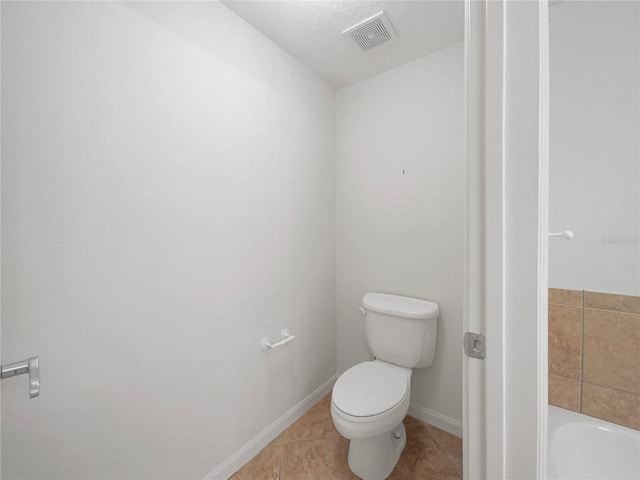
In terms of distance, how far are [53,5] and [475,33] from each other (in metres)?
1.23

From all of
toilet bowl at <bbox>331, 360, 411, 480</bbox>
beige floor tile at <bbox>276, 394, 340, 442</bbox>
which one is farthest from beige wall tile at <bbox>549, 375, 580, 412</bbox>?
beige floor tile at <bbox>276, 394, 340, 442</bbox>

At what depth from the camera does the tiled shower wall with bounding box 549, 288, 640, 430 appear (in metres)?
0.95

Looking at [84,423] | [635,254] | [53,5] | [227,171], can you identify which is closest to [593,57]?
[635,254]

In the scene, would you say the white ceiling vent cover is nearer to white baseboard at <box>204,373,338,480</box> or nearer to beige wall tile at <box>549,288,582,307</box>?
beige wall tile at <box>549,288,582,307</box>

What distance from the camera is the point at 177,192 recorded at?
115 cm

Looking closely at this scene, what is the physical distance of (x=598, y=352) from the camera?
995mm

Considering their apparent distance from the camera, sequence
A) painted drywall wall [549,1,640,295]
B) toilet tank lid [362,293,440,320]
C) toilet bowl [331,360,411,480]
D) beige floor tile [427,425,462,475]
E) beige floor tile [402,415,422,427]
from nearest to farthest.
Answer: painted drywall wall [549,1,640,295], toilet bowl [331,360,411,480], beige floor tile [427,425,462,475], toilet tank lid [362,293,440,320], beige floor tile [402,415,422,427]

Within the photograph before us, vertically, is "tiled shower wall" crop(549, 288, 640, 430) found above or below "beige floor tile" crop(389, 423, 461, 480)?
above

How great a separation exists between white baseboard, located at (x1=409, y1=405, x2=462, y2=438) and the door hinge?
135 cm

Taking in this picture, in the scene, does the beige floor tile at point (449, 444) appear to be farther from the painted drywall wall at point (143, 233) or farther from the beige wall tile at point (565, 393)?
the painted drywall wall at point (143, 233)

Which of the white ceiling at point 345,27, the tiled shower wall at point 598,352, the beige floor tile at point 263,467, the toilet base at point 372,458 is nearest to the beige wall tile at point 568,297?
the tiled shower wall at point 598,352

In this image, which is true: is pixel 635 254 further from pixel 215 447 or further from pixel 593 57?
pixel 215 447

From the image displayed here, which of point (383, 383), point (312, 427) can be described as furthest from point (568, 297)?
point (312, 427)

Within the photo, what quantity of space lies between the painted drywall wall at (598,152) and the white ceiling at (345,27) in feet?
1.98
